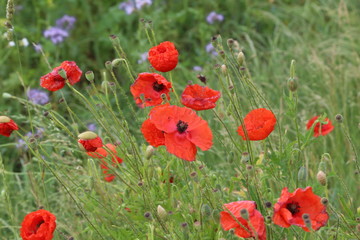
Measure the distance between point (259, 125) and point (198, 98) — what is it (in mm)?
162

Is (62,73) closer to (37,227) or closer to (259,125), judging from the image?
(37,227)

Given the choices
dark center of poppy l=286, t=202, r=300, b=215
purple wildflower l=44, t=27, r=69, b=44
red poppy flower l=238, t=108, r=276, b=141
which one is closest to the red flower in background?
red poppy flower l=238, t=108, r=276, b=141

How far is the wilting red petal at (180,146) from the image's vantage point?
4.50 ft

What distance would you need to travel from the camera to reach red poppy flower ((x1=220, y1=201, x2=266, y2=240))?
1313 millimetres

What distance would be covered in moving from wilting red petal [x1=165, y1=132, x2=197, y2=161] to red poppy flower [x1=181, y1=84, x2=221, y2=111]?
0.13 meters

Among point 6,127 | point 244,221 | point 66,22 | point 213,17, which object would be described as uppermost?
point 6,127

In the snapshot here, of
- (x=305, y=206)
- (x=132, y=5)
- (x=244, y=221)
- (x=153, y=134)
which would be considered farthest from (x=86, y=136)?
(x=132, y=5)

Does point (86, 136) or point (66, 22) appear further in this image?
point (66, 22)

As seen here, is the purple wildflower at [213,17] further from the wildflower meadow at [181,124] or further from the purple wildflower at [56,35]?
the purple wildflower at [56,35]

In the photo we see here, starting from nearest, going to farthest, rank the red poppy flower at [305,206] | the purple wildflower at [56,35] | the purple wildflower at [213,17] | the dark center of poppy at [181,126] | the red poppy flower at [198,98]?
1. the red poppy flower at [305,206]
2. the dark center of poppy at [181,126]
3. the red poppy flower at [198,98]
4. the purple wildflower at [56,35]
5. the purple wildflower at [213,17]

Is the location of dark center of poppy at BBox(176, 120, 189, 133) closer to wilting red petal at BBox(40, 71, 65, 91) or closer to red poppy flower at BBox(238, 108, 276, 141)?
red poppy flower at BBox(238, 108, 276, 141)

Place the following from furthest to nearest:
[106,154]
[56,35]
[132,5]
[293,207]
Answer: [132,5] → [56,35] → [106,154] → [293,207]

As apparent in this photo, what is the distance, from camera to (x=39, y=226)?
5.18ft

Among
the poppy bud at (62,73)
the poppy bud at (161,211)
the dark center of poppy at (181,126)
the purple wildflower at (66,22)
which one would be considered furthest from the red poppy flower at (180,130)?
the purple wildflower at (66,22)
